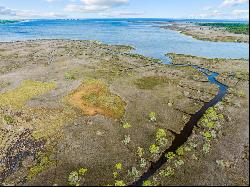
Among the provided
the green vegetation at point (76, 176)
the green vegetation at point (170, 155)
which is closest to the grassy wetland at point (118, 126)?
the green vegetation at point (170, 155)

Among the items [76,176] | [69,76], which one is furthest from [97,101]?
[76,176]

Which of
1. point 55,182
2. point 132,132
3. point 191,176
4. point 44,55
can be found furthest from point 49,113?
point 44,55

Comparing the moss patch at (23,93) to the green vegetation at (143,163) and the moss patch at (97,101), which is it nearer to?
the moss patch at (97,101)

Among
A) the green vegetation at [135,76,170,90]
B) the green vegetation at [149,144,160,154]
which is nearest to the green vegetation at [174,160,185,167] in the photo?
the green vegetation at [149,144,160,154]

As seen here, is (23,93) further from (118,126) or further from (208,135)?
(208,135)

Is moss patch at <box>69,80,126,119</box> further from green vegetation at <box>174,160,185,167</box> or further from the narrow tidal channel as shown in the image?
green vegetation at <box>174,160,185,167</box>
